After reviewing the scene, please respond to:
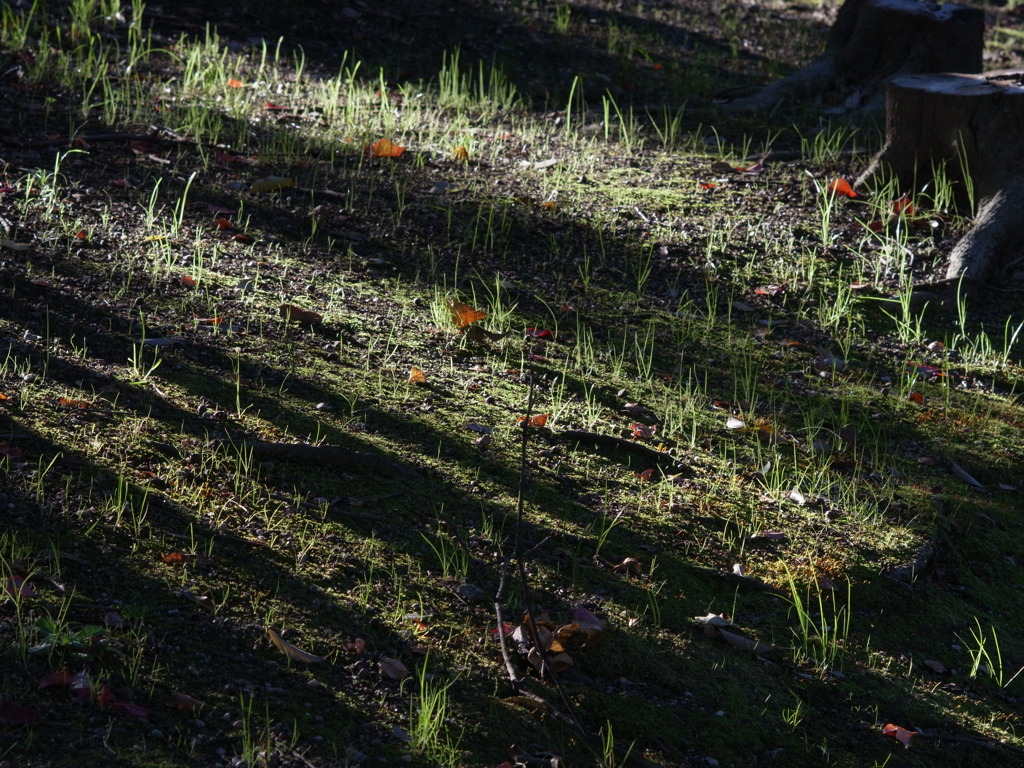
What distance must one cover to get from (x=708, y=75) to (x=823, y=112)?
1.65m

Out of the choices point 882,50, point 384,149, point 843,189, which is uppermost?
point 882,50

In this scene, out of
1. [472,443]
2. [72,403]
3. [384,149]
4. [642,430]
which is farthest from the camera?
[384,149]

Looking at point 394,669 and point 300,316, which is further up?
point 300,316

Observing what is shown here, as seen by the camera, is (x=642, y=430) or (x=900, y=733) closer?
(x=900, y=733)

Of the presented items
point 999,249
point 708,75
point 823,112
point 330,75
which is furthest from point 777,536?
point 708,75

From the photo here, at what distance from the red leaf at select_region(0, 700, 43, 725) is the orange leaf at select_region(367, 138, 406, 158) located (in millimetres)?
4464

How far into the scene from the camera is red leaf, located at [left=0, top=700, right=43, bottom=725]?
6.77 ft

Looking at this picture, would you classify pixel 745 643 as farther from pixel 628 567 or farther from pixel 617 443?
pixel 617 443

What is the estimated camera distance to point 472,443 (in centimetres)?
355

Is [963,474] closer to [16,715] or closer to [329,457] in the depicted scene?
[329,457]

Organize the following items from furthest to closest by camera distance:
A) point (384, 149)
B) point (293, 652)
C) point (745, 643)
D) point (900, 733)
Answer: point (384, 149) → point (745, 643) → point (900, 733) → point (293, 652)

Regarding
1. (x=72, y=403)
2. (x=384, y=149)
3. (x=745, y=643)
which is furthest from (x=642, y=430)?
(x=384, y=149)

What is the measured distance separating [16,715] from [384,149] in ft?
14.8

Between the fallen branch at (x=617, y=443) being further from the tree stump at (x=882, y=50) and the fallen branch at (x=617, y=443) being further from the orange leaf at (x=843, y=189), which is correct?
the tree stump at (x=882, y=50)
